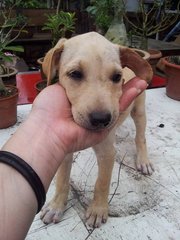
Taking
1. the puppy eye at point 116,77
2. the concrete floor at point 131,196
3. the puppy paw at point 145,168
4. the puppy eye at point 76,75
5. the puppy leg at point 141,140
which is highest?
the puppy eye at point 76,75

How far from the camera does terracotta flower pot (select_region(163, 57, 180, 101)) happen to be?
234cm

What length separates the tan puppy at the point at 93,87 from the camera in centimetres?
107

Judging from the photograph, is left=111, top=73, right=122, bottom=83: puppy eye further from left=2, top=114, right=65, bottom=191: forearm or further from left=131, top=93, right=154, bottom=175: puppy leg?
left=131, top=93, right=154, bottom=175: puppy leg

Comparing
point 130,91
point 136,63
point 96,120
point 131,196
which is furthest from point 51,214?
point 136,63

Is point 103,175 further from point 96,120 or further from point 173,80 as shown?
point 173,80

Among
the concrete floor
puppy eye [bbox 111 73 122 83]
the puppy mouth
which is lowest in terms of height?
the concrete floor

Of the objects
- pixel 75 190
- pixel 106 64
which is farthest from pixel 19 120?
pixel 106 64

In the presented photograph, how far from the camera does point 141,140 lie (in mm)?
1736

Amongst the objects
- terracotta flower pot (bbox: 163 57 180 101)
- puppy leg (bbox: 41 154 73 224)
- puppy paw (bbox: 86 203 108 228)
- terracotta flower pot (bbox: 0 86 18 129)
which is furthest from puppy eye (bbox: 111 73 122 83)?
terracotta flower pot (bbox: 163 57 180 101)

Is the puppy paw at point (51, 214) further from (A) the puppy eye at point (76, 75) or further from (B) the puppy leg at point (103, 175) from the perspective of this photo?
(A) the puppy eye at point (76, 75)

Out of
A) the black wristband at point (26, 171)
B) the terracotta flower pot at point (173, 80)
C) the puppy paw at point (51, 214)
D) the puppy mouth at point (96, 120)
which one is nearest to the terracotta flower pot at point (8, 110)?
the puppy paw at point (51, 214)

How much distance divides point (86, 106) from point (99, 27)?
2.20 m

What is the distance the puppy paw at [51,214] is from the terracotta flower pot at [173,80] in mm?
1451

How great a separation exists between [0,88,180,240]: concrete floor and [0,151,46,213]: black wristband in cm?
41
